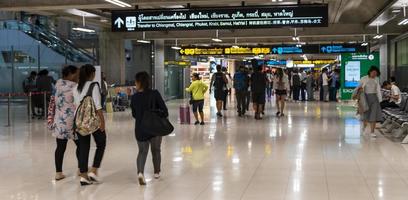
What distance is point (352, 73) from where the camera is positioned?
24.4 metres

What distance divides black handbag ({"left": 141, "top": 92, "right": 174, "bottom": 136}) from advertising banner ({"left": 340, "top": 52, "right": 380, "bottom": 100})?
Answer: 711 inches

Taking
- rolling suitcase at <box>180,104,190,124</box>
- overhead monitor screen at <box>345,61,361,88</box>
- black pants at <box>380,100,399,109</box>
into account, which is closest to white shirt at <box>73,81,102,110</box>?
rolling suitcase at <box>180,104,190,124</box>

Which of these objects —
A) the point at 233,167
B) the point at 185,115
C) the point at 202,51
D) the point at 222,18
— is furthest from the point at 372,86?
the point at 202,51

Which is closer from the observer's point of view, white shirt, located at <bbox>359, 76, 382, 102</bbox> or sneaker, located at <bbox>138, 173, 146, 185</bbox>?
sneaker, located at <bbox>138, 173, 146, 185</bbox>

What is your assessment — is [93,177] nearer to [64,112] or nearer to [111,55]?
[64,112]

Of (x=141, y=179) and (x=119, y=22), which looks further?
(x=119, y=22)

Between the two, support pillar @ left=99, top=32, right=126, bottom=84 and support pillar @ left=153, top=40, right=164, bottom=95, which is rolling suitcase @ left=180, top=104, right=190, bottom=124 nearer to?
support pillar @ left=99, top=32, right=126, bottom=84

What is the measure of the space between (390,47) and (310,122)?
11715 mm

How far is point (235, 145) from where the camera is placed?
424 inches

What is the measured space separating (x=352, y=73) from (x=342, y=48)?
12.3ft

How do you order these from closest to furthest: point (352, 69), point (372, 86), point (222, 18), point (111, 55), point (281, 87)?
point (372, 86) → point (222, 18) → point (281, 87) → point (111, 55) → point (352, 69)

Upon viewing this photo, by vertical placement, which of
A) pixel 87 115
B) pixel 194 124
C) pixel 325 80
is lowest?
pixel 194 124

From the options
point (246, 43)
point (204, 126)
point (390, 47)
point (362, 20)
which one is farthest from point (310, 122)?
point (246, 43)

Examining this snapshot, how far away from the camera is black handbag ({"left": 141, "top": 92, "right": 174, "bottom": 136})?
23.5 ft
